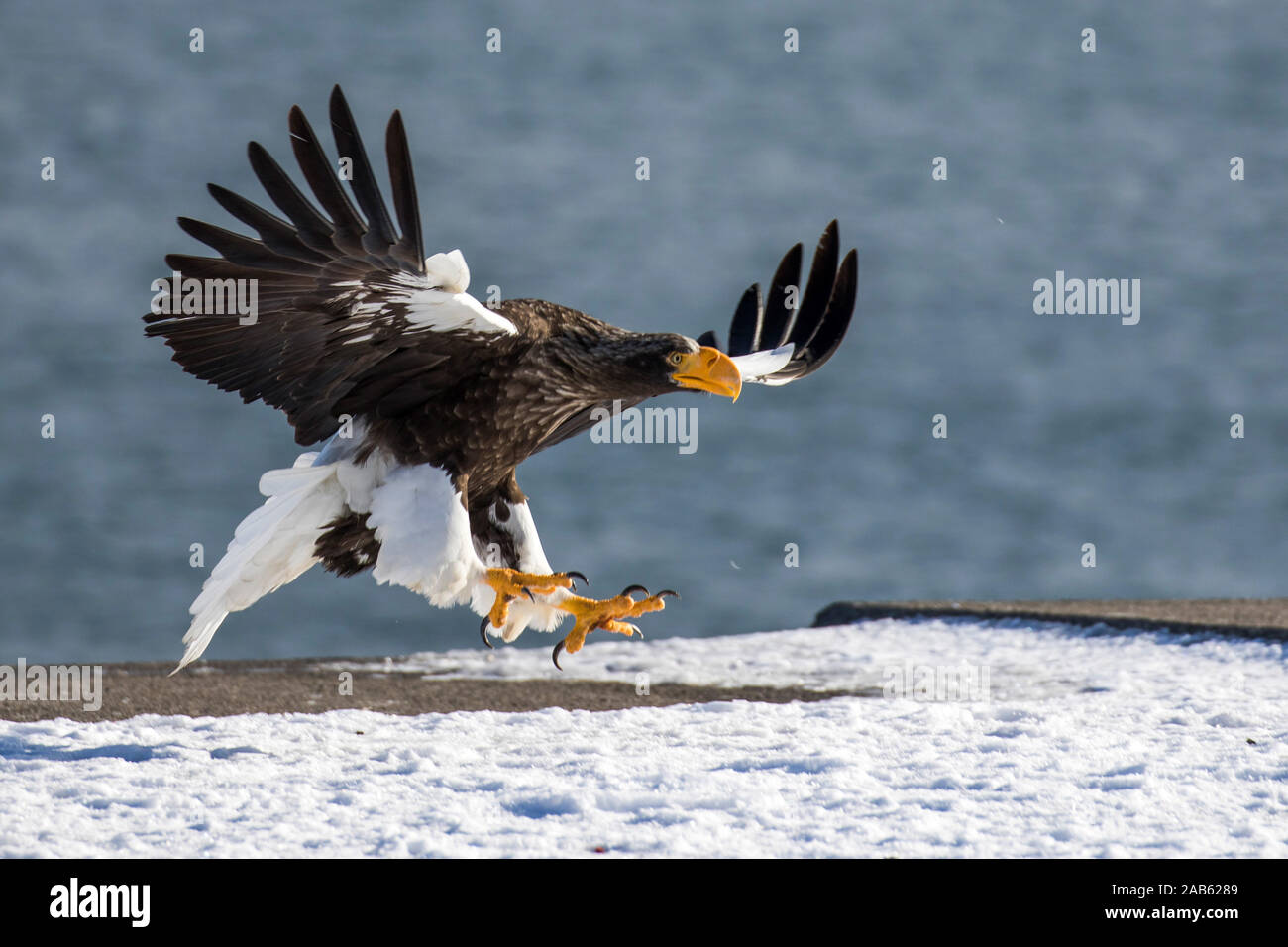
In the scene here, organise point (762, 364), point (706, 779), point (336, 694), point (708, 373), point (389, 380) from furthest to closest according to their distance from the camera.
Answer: point (336, 694)
point (762, 364)
point (708, 373)
point (389, 380)
point (706, 779)

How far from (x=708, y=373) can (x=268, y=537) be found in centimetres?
176

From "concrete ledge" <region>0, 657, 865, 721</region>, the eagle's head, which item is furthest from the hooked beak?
"concrete ledge" <region>0, 657, 865, 721</region>

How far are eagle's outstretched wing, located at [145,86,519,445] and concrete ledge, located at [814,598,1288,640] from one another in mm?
4753

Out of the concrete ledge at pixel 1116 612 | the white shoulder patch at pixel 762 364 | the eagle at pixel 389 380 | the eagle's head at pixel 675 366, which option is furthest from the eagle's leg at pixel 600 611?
the concrete ledge at pixel 1116 612

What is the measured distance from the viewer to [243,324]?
16.0ft

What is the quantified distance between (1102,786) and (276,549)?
306 centimetres

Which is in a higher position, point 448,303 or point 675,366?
point 448,303

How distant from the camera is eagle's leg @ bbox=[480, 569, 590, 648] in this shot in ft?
17.1

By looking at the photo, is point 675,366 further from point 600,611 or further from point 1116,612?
point 1116,612

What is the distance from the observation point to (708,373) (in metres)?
5.37

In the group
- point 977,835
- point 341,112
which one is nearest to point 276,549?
point 341,112

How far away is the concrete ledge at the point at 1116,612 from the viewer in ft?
26.2

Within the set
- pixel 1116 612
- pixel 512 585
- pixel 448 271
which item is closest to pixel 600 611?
pixel 512 585

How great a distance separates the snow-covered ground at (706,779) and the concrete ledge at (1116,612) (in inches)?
48.5
